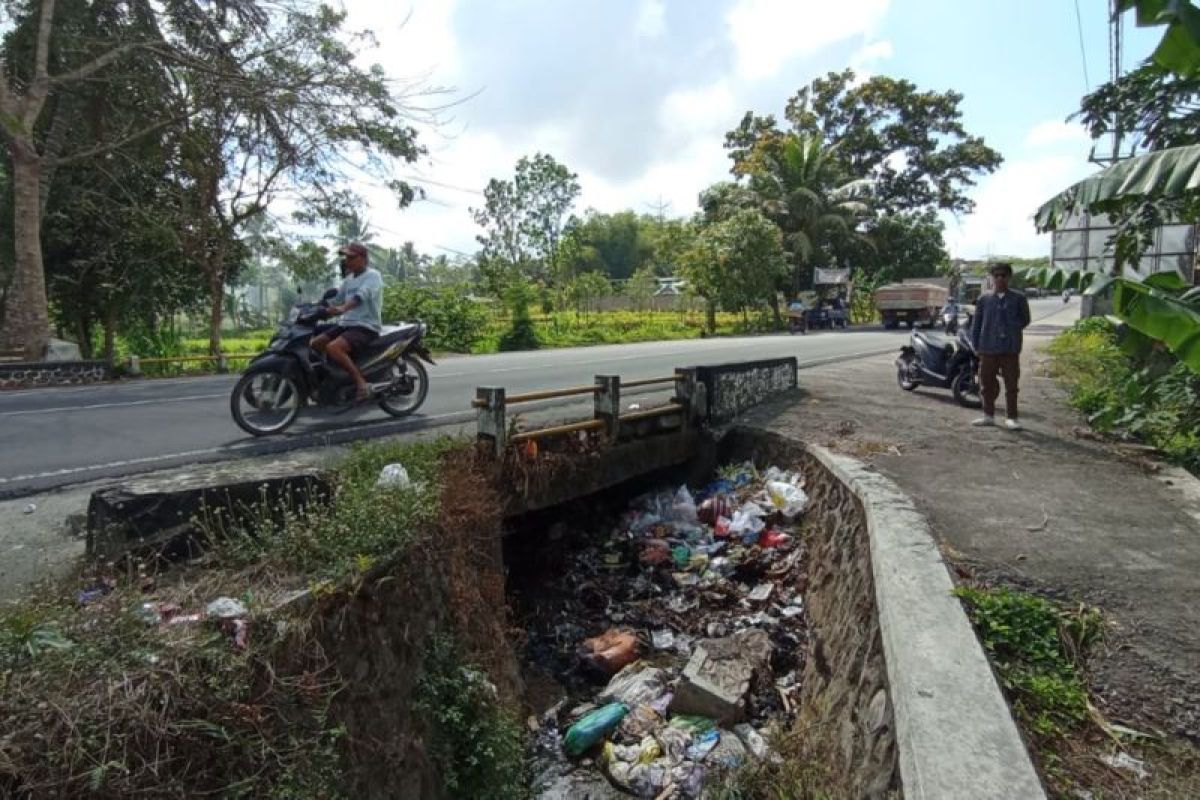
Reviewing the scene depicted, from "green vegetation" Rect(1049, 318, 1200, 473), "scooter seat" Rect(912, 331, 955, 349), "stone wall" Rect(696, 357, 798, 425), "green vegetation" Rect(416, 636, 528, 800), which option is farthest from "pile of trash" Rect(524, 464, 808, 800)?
"scooter seat" Rect(912, 331, 955, 349)

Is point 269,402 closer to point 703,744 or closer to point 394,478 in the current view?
point 394,478

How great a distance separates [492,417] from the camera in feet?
16.3

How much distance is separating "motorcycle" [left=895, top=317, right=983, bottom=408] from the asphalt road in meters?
3.67

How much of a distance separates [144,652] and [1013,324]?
7493 millimetres

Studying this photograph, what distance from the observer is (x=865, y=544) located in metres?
4.23

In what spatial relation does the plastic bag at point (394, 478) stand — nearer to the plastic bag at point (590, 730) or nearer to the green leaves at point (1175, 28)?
the plastic bag at point (590, 730)

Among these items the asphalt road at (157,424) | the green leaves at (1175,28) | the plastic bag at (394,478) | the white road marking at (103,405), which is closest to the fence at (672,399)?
the plastic bag at (394,478)

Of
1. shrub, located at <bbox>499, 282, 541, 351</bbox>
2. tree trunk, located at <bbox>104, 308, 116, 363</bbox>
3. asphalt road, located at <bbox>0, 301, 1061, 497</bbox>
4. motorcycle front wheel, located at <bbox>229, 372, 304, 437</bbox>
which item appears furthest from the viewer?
shrub, located at <bbox>499, 282, 541, 351</bbox>

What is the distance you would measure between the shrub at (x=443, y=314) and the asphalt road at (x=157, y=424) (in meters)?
9.81

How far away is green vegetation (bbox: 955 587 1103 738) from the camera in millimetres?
2582

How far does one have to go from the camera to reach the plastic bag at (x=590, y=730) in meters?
4.11

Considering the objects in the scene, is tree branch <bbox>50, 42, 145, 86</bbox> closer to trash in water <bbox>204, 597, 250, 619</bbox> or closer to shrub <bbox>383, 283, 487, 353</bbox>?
shrub <bbox>383, 283, 487, 353</bbox>

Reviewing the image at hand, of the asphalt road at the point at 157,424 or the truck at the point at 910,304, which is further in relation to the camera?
the truck at the point at 910,304

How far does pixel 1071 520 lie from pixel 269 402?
5897 millimetres
